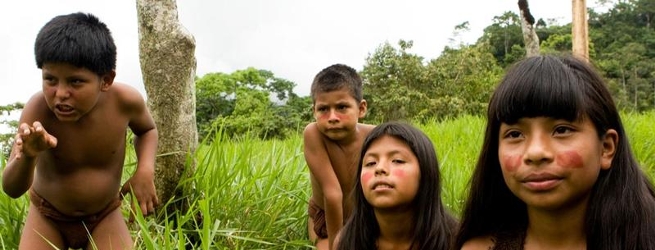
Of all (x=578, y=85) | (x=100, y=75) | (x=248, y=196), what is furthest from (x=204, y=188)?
(x=578, y=85)

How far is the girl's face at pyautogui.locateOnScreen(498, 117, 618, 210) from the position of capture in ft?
5.54

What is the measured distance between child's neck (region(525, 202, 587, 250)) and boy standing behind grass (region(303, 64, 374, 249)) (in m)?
1.56

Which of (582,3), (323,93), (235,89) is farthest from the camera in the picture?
(235,89)

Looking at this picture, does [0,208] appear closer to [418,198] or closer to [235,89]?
[418,198]

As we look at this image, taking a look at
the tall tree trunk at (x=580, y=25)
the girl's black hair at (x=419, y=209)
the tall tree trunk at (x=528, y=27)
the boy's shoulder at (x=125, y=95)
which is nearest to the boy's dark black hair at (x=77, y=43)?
the boy's shoulder at (x=125, y=95)

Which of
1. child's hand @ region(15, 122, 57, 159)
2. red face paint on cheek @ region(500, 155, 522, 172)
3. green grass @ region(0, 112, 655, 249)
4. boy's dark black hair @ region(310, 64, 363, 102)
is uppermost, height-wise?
boy's dark black hair @ region(310, 64, 363, 102)

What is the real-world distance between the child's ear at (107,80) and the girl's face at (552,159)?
1.50m

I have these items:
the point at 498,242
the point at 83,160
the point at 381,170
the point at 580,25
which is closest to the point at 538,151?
the point at 498,242

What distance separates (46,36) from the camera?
244cm

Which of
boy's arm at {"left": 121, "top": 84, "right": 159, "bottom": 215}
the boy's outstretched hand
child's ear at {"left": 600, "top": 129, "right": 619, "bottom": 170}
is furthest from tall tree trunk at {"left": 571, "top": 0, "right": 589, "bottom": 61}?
child's ear at {"left": 600, "top": 129, "right": 619, "bottom": 170}

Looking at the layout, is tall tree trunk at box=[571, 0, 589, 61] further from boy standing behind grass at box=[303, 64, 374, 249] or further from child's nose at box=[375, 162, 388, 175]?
child's nose at box=[375, 162, 388, 175]

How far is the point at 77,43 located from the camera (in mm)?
2416

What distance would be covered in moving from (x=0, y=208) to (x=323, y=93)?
164 cm

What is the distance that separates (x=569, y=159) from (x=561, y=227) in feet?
0.79
